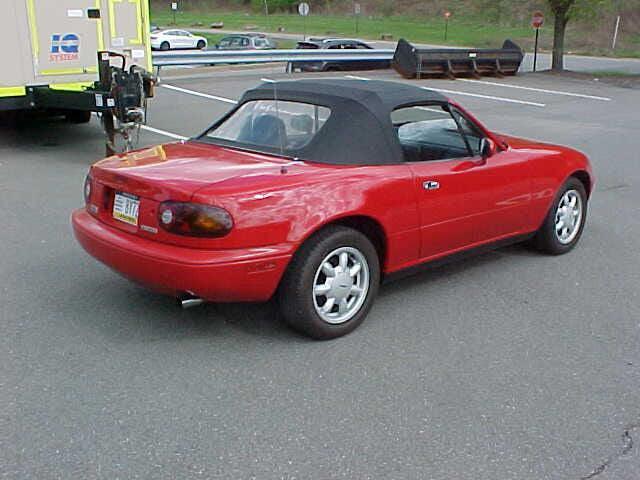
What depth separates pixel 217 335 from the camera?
14.0 ft

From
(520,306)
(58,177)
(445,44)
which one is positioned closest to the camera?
(520,306)

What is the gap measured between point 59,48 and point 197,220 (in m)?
7.57

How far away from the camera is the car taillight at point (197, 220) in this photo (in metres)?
3.79

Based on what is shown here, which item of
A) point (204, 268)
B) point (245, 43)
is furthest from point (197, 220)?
point (245, 43)

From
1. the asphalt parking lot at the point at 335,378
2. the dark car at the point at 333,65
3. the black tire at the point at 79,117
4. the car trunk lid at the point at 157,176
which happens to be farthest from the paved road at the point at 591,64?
the car trunk lid at the point at 157,176

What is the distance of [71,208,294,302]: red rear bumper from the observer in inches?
149

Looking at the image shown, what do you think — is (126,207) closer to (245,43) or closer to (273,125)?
(273,125)

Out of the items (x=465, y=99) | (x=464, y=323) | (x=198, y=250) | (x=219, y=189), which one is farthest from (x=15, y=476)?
(x=465, y=99)

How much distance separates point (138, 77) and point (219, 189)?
5991 mm

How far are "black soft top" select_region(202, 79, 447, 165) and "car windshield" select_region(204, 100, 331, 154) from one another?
0.19 feet

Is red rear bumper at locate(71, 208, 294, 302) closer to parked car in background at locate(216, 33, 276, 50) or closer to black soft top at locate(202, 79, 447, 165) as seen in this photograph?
black soft top at locate(202, 79, 447, 165)

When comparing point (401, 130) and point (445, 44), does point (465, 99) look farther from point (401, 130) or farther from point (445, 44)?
point (445, 44)

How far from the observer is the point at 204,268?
376 cm

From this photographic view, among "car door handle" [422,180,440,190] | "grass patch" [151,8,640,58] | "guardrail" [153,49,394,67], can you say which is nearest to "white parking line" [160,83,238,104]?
"guardrail" [153,49,394,67]
